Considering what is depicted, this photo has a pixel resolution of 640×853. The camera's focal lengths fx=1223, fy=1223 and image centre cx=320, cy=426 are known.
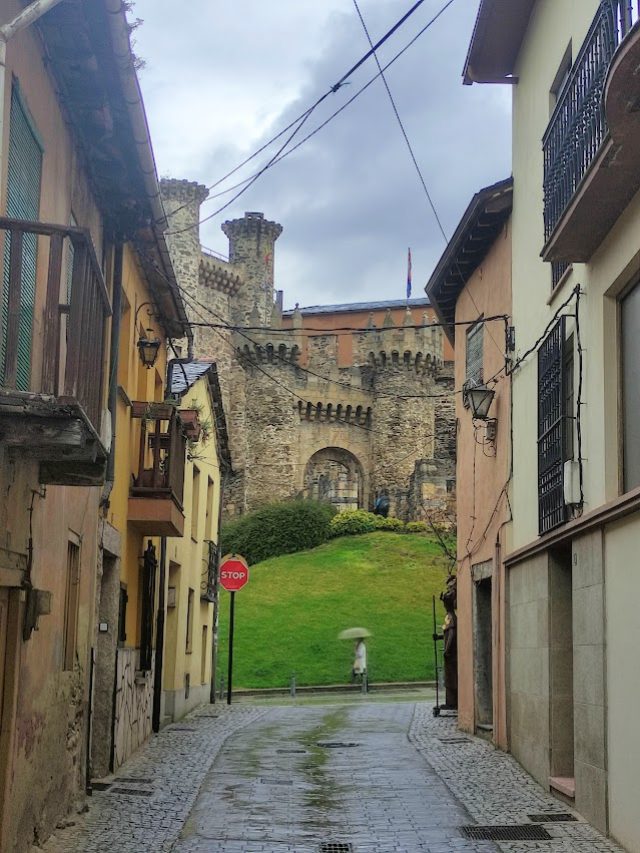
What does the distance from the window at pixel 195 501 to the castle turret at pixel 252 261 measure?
49026 millimetres

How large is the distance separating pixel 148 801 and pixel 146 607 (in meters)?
5.94

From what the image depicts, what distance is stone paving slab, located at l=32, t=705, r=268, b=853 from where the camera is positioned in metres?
8.90

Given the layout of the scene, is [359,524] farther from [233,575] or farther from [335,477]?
[233,575]

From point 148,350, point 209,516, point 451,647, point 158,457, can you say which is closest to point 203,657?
point 209,516

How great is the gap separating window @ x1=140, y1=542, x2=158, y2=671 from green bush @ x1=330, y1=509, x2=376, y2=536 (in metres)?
35.8

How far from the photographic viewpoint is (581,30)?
→ 10.9m

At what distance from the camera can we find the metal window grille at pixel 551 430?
1134 cm

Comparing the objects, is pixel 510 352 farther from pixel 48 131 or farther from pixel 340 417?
pixel 340 417

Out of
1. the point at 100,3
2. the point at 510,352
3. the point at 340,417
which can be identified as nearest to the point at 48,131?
the point at 100,3

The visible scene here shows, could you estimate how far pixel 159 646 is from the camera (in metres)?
18.6

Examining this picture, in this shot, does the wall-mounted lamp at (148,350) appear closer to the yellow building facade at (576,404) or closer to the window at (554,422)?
the yellow building facade at (576,404)

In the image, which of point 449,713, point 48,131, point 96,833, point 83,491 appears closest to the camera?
point 48,131

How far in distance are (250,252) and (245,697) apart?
47.2 metres

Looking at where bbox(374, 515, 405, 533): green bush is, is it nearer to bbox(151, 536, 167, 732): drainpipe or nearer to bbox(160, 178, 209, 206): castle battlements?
bbox(160, 178, 209, 206): castle battlements
